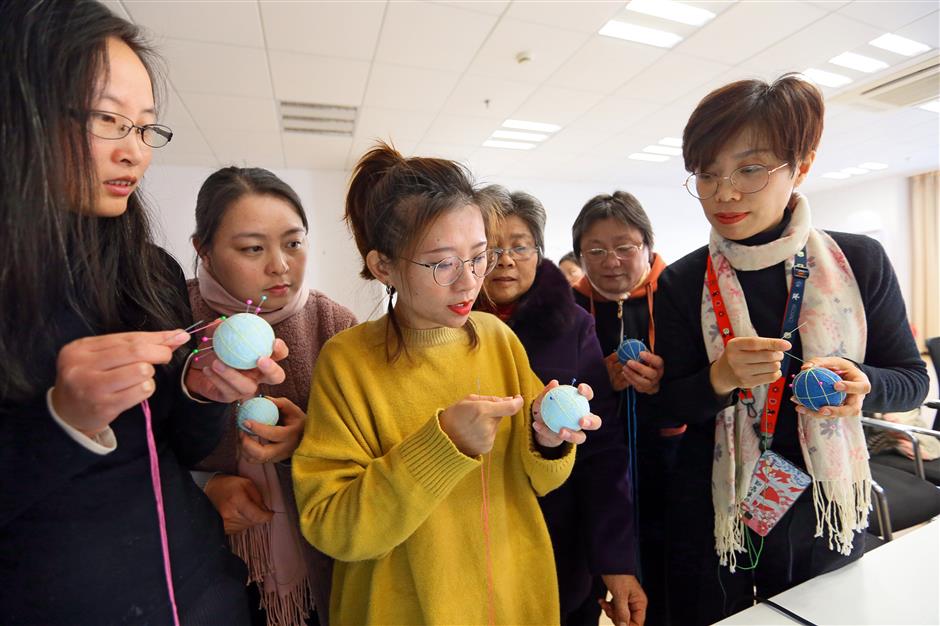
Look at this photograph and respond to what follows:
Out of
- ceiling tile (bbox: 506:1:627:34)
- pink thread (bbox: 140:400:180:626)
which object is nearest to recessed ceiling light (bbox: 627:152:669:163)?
ceiling tile (bbox: 506:1:627:34)

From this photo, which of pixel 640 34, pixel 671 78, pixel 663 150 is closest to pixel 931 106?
pixel 663 150

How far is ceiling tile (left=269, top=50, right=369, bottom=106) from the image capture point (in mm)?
3318

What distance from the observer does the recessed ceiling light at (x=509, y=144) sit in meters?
5.40

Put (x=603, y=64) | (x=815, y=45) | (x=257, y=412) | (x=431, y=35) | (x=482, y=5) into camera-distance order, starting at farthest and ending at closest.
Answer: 1. (x=603, y=64)
2. (x=815, y=45)
3. (x=431, y=35)
4. (x=482, y=5)
5. (x=257, y=412)

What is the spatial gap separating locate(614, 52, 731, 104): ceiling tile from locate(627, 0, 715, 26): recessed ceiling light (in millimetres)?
383

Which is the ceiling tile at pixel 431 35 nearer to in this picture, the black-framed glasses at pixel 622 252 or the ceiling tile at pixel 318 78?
the ceiling tile at pixel 318 78

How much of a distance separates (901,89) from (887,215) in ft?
18.6

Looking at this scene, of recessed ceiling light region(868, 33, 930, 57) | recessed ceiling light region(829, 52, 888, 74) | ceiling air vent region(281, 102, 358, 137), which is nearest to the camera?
recessed ceiling light region(868, 33, 930, 57)

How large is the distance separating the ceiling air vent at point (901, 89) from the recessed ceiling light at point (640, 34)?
2366 mm

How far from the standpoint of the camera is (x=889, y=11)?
121 inches

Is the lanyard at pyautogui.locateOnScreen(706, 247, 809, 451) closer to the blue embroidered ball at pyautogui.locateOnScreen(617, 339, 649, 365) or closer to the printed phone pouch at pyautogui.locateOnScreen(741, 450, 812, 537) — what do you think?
the printed phone pouch at pyautogui.locateOnScreen(741, 450, 812, 537)

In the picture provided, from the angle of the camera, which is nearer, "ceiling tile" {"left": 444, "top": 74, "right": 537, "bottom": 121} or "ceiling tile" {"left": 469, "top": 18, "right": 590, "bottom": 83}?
"ceiling tile" {"left": 469, "top": 18, "right": 590, "bottom": 83}

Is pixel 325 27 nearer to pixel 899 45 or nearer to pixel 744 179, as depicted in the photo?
pixel 744 179

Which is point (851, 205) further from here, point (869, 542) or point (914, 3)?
point (869, 542)
